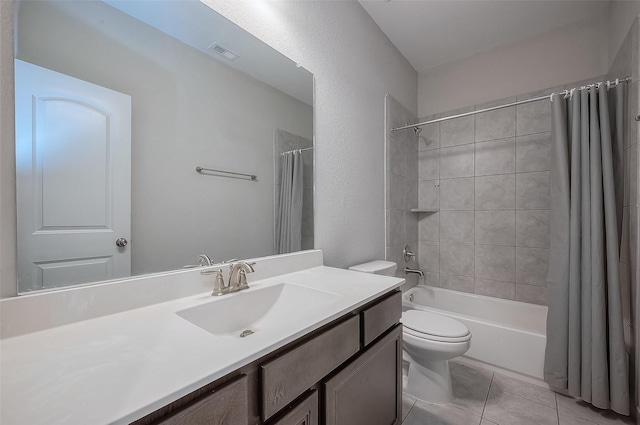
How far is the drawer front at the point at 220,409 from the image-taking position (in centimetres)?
45

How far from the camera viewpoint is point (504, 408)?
1.55 metres

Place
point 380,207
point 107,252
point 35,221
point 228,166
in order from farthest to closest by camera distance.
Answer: point 380,207, point 228,166, point 107,252, point 35,221

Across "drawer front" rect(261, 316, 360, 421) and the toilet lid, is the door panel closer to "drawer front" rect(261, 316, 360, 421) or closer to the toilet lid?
"drawer front" rect(261, 316, 360, 421)

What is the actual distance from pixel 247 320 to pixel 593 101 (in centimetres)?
233

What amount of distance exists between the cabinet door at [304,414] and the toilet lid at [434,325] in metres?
1.05

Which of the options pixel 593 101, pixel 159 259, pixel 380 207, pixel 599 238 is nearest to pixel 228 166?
pixel 159 259

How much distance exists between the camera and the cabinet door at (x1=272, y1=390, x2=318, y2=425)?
65cm

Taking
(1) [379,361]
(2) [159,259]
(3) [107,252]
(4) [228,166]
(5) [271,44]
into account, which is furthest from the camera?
(5) [271,44]

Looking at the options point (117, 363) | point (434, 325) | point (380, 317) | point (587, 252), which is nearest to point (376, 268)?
point (434, 325)

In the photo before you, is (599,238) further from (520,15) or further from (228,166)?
(228,166)

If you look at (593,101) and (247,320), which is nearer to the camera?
(247,320)

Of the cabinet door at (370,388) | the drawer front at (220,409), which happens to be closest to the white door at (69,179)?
the drawer front at (220,409)

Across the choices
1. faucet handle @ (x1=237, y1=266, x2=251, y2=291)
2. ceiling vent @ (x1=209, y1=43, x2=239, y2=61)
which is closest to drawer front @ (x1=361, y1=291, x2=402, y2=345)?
faucet handle @ (x1=237, y1=266, x2=251, y2=291)

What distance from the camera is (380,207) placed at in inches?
83.4
